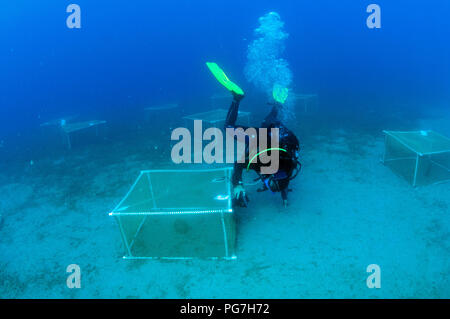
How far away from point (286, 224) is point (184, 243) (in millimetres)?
2245

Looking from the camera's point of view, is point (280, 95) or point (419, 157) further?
point (280, 95)

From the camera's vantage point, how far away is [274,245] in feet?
18.1

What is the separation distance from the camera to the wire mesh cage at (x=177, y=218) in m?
5.38

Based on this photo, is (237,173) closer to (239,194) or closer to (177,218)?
(239,194)

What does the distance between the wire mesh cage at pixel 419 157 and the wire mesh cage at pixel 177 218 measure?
4.97 meters

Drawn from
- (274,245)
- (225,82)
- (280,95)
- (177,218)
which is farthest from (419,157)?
(177,218)

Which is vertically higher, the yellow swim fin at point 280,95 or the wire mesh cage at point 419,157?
the yellow swim fin at point 280,95

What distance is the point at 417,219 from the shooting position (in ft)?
19.6

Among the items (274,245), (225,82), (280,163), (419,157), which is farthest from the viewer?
(419,157)

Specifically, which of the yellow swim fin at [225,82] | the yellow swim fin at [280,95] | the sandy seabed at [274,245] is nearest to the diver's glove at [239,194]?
the sandy seabed at [274,245]

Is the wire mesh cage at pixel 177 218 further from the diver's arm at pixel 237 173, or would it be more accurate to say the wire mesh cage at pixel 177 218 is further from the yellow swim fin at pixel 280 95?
the yellow swim fin at pixel 280 95

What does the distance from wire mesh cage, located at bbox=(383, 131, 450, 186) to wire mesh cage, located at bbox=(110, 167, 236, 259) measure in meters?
4.97

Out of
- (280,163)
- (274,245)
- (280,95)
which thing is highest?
(280,95)

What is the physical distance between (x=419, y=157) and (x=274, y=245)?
461 cm
